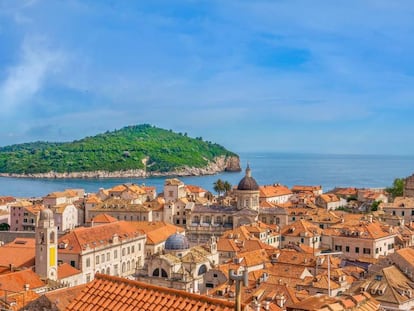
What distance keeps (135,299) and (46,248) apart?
32483mm

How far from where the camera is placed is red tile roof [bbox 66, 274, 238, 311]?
33.0 ft

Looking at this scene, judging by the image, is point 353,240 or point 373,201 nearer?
point 353,240

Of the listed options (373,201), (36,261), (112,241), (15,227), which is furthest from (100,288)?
(373,201)

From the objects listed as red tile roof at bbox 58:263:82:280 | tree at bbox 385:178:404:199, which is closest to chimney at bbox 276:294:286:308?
red tile roof at bbox 58:263:82:280

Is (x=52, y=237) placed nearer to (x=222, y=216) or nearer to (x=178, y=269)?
(x=178, y=269)

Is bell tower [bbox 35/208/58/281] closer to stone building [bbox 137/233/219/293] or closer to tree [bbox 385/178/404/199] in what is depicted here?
stone building [bbox 137/233/219/293]

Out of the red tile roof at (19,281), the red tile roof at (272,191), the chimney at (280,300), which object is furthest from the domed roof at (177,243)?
the red tile roof at (272,191)

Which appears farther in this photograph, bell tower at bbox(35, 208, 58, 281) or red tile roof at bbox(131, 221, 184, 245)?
red tile roof at bbox(131, 221, 184, 245)

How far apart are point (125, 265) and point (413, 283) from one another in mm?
26910

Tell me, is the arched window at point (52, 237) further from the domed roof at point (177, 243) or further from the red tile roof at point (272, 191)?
the red tile roof at point (272, 191)

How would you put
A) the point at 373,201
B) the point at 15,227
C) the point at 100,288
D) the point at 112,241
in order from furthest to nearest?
the point at 373,201 < the point at 15,227 < the point at 112,241 < the point at 100,288

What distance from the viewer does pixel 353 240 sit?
5159cm

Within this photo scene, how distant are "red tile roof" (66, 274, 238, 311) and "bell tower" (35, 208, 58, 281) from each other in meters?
31.4

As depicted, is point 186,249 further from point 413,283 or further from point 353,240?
point 413,283
